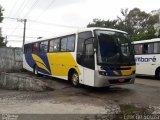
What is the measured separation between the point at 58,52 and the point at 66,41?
1073 millimetres

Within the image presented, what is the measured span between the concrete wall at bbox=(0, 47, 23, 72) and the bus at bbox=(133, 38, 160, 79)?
39.5ft

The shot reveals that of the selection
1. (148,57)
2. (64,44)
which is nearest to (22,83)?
(64,44)

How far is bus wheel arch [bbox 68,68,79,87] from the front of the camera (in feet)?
40.4

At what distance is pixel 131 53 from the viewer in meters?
11.5

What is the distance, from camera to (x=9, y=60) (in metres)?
25.1

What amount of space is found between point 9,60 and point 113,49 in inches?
650

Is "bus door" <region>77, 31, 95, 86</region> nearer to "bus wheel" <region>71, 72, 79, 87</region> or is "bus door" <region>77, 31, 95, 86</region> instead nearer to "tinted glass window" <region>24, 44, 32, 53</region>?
"bus wheel" <region>71, 72, 79, 87</region>

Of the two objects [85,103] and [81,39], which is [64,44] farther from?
[85,103]

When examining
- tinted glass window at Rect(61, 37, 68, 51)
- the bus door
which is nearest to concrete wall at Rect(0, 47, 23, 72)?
tinted glass window at Rect(61, 37, 68, 51)

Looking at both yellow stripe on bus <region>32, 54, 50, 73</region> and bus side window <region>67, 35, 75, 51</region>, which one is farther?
yellow stripe on bus <region>32, 54, 50, 73</region>

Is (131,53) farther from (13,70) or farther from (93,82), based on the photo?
(13,70)

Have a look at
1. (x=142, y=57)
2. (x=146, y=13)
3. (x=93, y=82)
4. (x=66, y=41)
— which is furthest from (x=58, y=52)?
(x=146, y=13)

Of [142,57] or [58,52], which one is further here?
[142,57]

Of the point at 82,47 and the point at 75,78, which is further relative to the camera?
the point at 75,78
